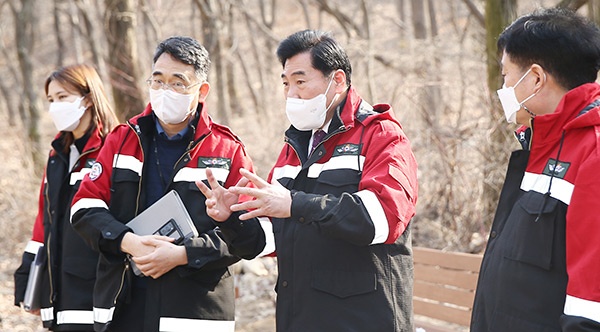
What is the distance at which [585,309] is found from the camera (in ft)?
7.18

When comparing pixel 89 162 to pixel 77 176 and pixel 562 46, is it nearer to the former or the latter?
pixel 77 176

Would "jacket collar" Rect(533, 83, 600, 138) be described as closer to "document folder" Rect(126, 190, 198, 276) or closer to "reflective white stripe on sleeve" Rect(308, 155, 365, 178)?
"reflective white stripe on sleeve" Rect(308, 155, 365, 178)

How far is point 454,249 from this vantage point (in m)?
6.69

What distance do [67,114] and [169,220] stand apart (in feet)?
4.33

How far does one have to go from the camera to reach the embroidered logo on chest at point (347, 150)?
2951 millimetres

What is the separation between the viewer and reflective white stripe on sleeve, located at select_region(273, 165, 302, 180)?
124 inches

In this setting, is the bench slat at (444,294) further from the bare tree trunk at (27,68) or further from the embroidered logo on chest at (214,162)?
the bare tree trunk at (27,68)

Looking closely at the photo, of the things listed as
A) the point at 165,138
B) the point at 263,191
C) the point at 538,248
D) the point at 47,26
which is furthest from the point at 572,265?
the point at 47,26

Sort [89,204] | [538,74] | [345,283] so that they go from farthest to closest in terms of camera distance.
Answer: [89,204] < [345,283] < [538,74]

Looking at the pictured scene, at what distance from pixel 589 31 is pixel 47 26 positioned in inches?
1315

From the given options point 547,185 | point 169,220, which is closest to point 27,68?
point 169,220

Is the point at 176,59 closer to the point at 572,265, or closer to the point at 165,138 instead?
the point at 165,138

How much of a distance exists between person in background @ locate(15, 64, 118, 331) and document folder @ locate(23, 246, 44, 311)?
0.08ft

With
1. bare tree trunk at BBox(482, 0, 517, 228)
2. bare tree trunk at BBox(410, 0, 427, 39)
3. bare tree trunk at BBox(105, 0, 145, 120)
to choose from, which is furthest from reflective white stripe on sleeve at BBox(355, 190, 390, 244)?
bare tree trunk at BBox(410, 0, 427, 39)
